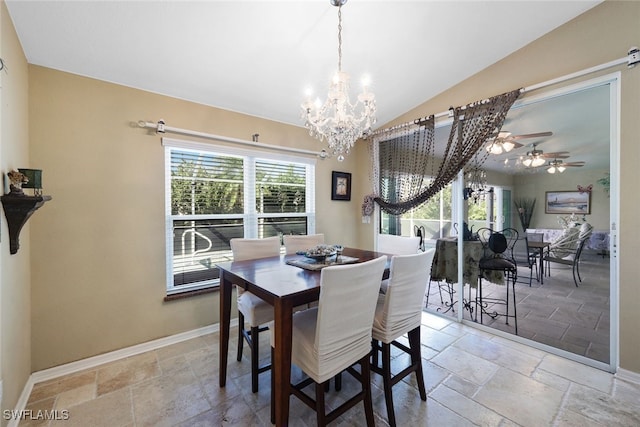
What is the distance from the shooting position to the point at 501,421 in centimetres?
167

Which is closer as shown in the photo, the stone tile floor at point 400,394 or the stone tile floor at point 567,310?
the stone tile floor at point 400,394

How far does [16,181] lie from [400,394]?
2.84m

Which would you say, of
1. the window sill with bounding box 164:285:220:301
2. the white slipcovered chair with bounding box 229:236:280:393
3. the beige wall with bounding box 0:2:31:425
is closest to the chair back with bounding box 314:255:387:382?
the white slipcovered chair with bounding box 229:236:280:393

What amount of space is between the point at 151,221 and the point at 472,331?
3468mm

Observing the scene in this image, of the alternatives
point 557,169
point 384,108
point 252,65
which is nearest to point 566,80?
point 557,169

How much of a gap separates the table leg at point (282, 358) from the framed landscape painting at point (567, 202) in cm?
261

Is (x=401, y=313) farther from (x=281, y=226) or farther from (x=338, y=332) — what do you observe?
(x=281, y=226)

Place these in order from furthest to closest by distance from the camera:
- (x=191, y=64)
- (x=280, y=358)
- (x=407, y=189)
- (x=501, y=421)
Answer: (x=407, y=189) → (x=191, y=64) → (x=501, y=421) → (x=280, y=358)

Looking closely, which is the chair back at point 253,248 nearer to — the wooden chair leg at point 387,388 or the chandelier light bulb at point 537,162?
the wooden chair leg at point 387,388

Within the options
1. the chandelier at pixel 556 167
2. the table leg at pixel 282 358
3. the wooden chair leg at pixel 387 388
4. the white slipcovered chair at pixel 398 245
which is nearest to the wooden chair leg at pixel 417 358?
the wooden chair leg at pixel 387 388

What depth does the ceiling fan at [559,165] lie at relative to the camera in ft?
7.61

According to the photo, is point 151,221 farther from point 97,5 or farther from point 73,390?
point 97,5

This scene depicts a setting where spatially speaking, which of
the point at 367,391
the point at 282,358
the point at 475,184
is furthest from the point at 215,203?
the point at 475,184

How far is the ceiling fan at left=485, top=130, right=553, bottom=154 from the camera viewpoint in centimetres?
263
